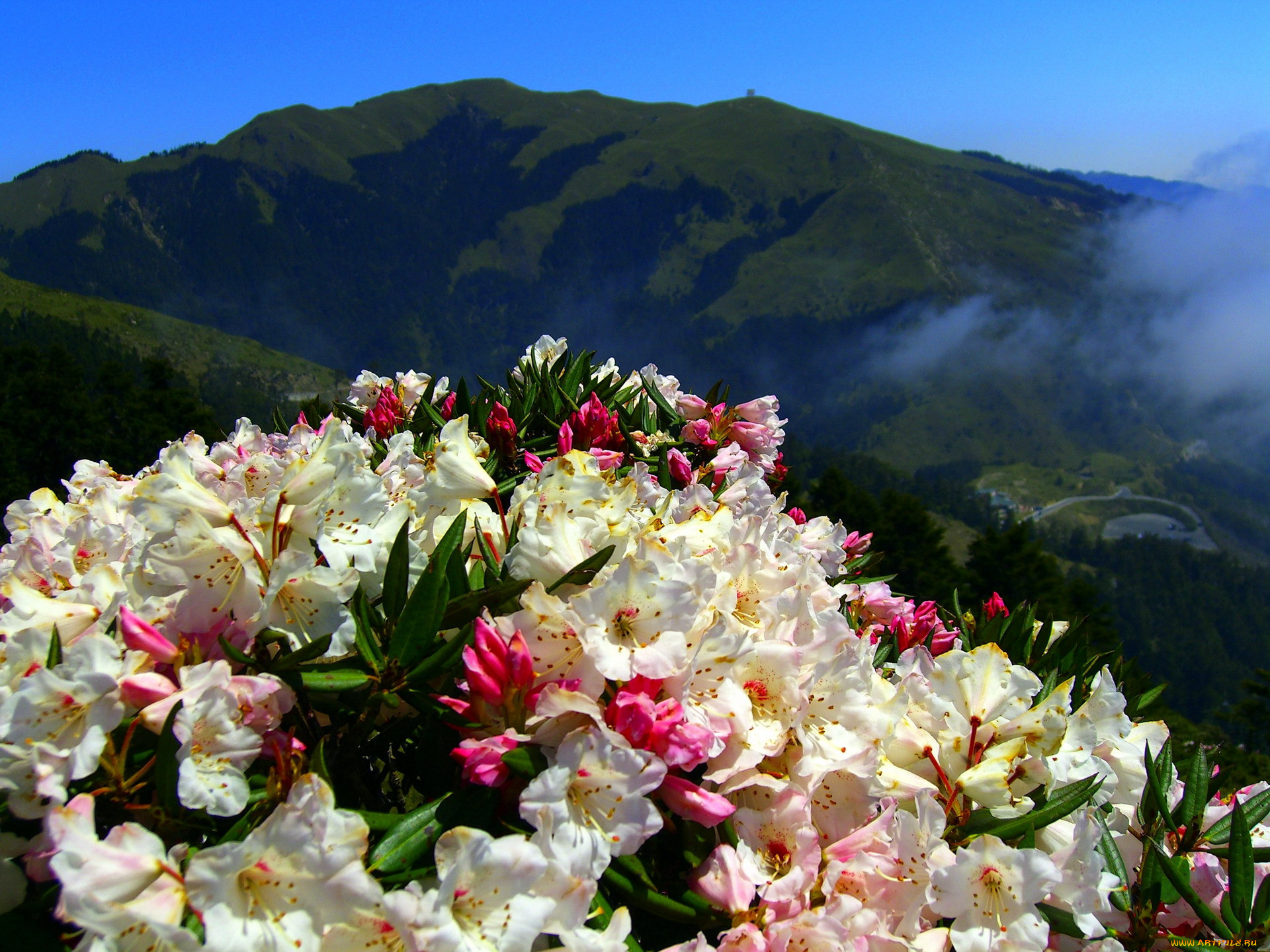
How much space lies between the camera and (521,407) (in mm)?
4523

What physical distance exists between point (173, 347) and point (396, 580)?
133 m

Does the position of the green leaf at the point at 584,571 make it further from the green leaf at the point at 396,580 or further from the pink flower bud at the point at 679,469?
the pink flower bud at the point at 679,469

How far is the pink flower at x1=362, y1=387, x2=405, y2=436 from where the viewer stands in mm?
4805

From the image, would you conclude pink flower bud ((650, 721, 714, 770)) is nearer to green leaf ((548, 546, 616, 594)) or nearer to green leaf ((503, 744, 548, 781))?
green leaf ((503, 744, 548, 781))

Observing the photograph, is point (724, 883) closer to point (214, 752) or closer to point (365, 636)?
point (365, 636)

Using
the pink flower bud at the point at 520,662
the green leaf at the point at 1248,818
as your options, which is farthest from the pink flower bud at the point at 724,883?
the green leaf at the point at 1248,818

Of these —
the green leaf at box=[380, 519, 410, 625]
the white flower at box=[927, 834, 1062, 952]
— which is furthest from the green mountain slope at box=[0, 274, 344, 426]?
the white flower at box=[927, 834, 1062, 952]

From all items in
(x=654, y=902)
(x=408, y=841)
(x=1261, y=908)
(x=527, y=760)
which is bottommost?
(x=1261, y=908)

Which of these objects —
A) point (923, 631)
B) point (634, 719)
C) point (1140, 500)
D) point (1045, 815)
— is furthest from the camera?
point (1140, 500)

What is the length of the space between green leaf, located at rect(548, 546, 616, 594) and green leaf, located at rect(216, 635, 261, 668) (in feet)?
2.18

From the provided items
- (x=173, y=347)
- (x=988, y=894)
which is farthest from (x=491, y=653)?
(x=173, y=347)

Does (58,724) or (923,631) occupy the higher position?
(58,724)

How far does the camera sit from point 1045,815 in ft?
7.20

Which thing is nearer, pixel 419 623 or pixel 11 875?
pixel 11 875
